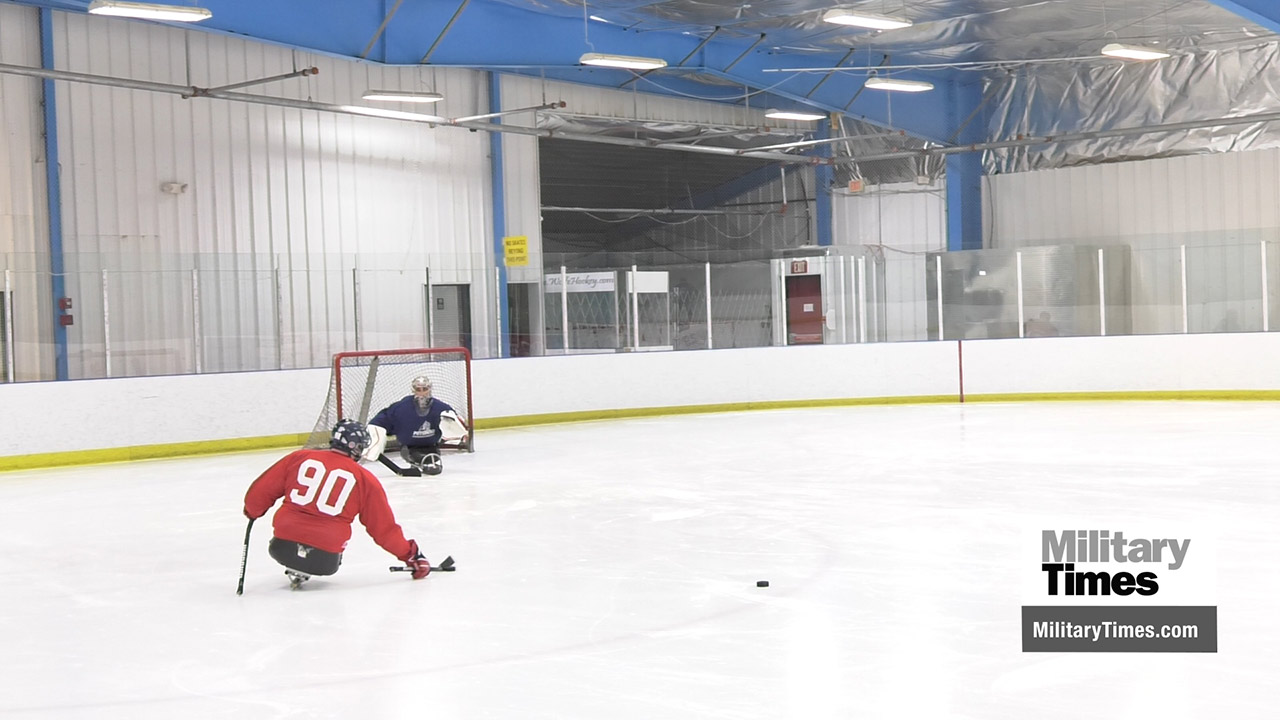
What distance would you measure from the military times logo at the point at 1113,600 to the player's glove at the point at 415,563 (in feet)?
10.4

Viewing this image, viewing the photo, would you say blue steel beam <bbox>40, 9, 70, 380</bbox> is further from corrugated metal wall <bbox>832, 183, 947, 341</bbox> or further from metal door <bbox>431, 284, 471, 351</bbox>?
corrugated metal wall <bbox>832, 183, 947, 341</bbox>

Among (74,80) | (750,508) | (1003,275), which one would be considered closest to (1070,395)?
(1003,275)

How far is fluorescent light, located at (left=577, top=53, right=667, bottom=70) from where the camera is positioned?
582 inches

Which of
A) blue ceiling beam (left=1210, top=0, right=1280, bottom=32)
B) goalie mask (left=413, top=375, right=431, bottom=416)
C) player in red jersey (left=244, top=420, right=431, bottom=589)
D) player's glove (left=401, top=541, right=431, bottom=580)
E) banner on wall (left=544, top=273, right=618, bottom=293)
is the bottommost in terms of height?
player's glove (left=401, top=541, right=431, bottom=580)

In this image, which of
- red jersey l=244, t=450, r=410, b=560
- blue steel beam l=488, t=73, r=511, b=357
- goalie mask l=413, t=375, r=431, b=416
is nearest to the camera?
red jersey l=244, t=450, r=410, b=560

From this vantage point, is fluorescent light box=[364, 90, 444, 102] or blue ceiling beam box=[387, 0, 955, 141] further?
blue ceiling beam box=[387, 0, 955, 141]

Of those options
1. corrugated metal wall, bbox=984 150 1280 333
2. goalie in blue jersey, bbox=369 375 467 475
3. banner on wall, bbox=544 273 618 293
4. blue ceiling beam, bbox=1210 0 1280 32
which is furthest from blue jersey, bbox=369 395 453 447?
corrugated metal wall, bbox=984 150 1280 333

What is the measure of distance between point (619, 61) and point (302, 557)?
977cm

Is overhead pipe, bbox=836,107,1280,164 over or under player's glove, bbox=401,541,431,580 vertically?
over

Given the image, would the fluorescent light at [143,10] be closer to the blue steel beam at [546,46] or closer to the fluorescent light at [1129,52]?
the blue steel beam at [546,46]

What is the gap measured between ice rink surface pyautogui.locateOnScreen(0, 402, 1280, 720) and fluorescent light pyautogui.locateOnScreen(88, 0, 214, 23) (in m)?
4.35

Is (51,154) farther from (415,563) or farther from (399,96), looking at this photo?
(415,563)

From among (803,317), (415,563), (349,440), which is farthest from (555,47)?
(415,563)

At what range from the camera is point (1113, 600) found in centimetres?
585
